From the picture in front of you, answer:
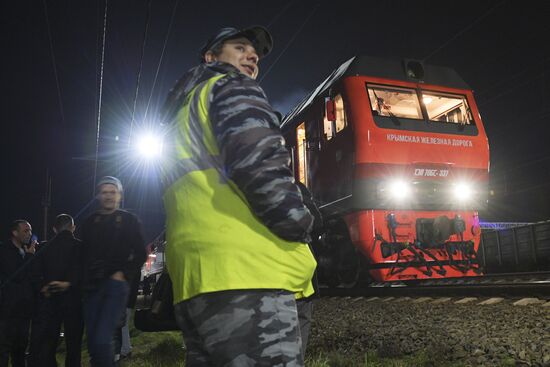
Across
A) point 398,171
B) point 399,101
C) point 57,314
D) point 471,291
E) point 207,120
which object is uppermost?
point 399,101

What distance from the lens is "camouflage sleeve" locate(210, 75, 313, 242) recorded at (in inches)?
51.8

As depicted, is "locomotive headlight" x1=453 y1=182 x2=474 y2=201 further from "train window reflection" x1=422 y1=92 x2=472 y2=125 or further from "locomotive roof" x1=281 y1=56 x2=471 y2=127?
"locomotive roof" x1=281 y1=56 x2=471 y2=127

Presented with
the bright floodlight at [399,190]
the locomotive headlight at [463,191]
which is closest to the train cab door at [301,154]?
the bright floodlight at [399,190]

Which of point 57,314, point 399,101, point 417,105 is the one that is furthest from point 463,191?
point 57,314

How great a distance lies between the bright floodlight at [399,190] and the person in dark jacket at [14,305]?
4965mm

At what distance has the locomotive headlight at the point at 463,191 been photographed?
744 centimetres

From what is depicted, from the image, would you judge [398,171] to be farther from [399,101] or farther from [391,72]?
[391,72]

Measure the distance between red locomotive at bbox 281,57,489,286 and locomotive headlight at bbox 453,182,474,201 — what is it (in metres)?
0.02

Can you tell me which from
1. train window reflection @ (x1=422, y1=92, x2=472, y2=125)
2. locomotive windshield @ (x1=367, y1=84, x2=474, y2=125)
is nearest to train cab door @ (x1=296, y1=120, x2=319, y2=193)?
locomotive windshield @ (x1=367, y1=84, x2=474, y2=125)

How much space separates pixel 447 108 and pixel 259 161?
7665 millimetres

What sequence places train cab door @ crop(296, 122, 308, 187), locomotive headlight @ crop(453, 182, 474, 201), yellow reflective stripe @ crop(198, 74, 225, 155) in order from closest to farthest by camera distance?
yellow reflective stripe @ crop(198, 74, 225, 155), locomotive headlight @ crop(453, 182, 474, 201), train cab door @ crop(296, 122, 308, 187)

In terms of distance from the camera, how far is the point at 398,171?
718 centimetres

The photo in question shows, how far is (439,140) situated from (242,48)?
20.9ft

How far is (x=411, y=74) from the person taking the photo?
26.0 feet
